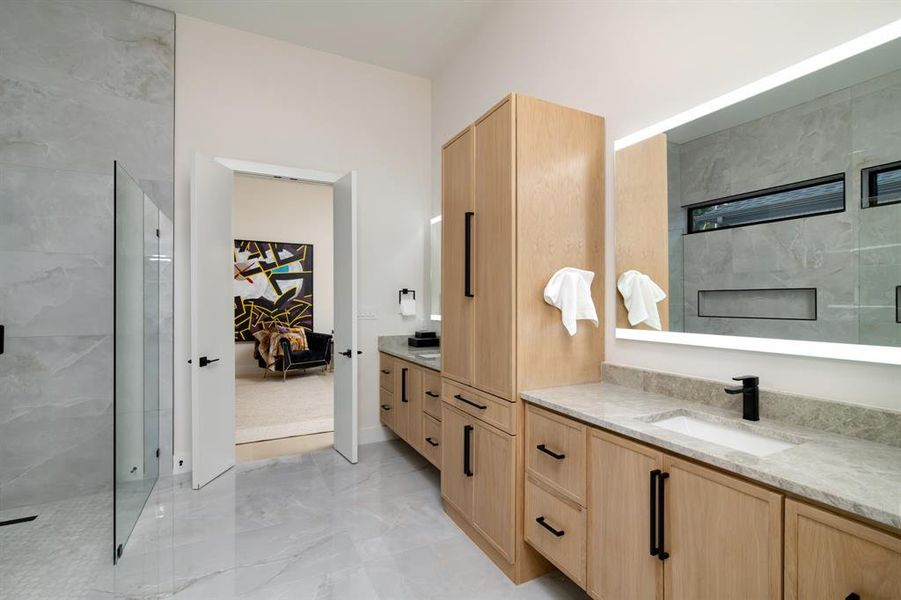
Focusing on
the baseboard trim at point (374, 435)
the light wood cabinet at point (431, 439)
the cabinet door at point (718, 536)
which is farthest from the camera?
the baseboard trim at point (374, 435)

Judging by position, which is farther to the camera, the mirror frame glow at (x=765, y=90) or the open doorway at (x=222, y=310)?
the open doorway at (x=222, y=310)

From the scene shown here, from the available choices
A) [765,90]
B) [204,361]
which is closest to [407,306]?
[204,361]

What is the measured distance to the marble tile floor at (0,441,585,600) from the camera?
187 centimetres

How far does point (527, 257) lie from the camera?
1.93 m

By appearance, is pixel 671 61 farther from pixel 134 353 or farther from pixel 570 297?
pixel 134 353

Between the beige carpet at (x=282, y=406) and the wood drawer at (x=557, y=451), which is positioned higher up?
the wood drawer at (x=557, y=451)

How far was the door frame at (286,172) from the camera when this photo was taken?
10.8 feet

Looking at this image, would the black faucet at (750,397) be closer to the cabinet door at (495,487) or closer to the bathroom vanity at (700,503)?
the bathroom vanity at (700,503)

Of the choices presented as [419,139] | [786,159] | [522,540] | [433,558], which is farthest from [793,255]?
[419,139]

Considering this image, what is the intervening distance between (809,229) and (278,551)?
107 inches

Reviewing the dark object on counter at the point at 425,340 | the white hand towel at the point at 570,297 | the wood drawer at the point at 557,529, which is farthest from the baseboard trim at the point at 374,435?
the white hand towel at the point at 570,297

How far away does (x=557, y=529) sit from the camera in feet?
5.61

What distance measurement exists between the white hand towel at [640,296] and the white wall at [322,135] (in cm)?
229

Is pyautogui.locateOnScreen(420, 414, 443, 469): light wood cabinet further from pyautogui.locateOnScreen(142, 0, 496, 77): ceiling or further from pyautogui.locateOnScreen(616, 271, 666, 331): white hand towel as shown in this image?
pyautogui.locateOnScreen(142, 0, 496, 77): ceiling
